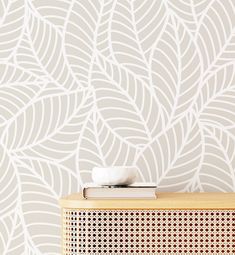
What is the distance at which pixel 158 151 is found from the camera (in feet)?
6.66

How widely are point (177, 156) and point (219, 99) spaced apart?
26 centimetres

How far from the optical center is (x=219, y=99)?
2.03 metres

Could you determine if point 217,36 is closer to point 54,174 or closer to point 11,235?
point 54,174

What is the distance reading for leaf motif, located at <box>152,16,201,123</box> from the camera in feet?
6.66

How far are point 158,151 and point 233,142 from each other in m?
0.28

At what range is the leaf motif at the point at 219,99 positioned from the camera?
2.02 meters

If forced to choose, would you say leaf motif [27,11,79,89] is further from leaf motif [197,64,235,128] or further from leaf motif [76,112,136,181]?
leaf motif [197,64,235,128]

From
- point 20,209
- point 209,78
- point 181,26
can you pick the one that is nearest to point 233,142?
point 209,78

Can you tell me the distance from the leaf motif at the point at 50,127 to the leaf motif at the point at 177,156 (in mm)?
315

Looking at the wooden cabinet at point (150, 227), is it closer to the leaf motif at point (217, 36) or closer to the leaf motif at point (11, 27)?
the leaf motif at point (217, 36)

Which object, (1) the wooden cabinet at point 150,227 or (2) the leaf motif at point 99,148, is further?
(2) the leaf motif at point 99,148

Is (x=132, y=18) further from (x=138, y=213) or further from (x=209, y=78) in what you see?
(x=138, y=213)

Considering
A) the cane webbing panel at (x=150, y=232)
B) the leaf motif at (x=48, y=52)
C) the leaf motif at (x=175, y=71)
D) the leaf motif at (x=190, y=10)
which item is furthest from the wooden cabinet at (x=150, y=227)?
the leaf motif at (x=190, y=10)

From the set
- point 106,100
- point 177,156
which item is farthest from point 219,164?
point 106,100
